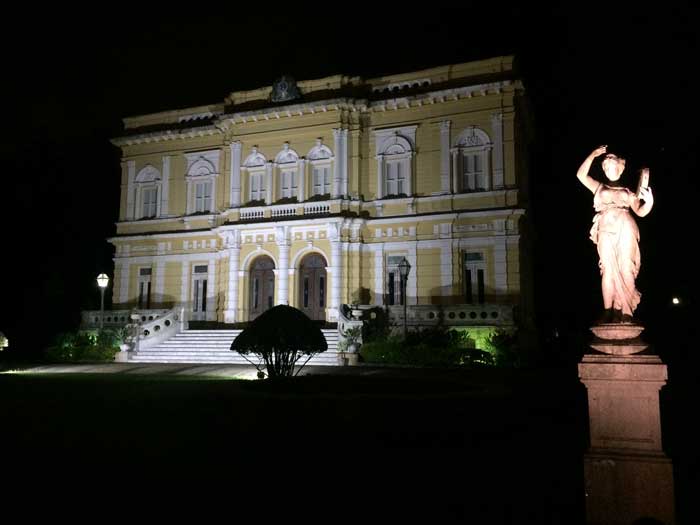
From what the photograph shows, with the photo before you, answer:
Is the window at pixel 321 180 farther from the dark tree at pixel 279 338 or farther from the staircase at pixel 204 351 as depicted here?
the dark tree at pixel 279 338

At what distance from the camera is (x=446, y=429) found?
9.59 metres

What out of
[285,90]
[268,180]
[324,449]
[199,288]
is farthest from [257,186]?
[324,449]

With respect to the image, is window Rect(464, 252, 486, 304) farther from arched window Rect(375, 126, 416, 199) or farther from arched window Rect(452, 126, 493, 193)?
arched window Rect(375, 126, 416, 199)

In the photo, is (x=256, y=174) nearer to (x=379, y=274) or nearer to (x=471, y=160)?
(x=379, y=274)

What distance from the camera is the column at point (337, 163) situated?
2778cm

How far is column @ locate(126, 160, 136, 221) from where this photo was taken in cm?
3312

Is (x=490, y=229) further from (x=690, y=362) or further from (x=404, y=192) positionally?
(x=690, y=362)

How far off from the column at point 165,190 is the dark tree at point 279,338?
736 inches

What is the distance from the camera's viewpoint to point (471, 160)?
2694cm

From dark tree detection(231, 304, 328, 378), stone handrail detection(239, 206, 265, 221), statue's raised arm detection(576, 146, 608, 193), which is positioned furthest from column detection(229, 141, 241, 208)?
statue's raised arm detection(576, 146, 608, 193)

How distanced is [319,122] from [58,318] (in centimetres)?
1775

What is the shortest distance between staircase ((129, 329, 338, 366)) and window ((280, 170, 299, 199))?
7081 millimetres

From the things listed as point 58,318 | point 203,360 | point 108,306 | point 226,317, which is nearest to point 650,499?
point 203,360

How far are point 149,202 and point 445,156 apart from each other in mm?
15903
